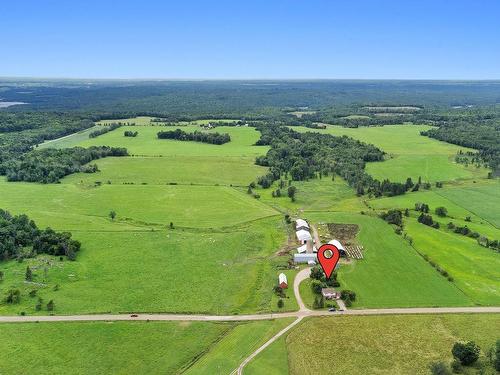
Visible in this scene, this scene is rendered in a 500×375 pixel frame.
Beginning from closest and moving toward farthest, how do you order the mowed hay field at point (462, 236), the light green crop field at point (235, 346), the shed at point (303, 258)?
the light green crop field at point (235, 346) < the mowed hay field at point (462, 236) < the shed at point (303, 258)

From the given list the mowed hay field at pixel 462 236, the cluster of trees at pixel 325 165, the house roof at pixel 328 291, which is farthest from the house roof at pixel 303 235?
the cluster of trees at pixel 325 165

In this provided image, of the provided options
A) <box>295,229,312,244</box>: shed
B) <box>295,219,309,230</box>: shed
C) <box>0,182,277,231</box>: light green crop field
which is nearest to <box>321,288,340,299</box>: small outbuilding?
<box>295,229,312,244</box>: shed

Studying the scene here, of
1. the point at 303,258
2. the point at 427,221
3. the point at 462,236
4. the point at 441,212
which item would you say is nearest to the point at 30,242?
the point at 303,258

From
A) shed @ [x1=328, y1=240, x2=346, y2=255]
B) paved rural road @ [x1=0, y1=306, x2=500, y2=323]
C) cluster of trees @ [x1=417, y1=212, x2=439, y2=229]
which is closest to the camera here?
paved rural road @ [x1=0, y1=306, x2=500, y2=323]

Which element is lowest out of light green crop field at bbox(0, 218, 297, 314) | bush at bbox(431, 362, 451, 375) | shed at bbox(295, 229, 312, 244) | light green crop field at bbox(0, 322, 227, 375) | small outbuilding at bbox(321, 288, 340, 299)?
light green crop field at bbox(0, 322, 227, 375)

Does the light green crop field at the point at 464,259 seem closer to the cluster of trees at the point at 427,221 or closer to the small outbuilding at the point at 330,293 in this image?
the cluster of trees at the point at 427,221

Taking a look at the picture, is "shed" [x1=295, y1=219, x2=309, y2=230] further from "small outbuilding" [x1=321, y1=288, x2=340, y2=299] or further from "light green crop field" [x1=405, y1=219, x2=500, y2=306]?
"small outbuilding" [x1=321, y1=288, x2=340, y2=299]

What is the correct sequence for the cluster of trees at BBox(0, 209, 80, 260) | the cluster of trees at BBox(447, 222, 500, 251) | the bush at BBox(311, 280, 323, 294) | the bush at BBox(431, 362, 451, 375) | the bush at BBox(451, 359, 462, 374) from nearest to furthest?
the bush at BBox(431, 362, 451, 375) → the bush at BBox(451, 359, 462, 374) → the bush at BBox(311, 280, 323, 294) → the cluster of trees at BBox(0, 209, 80, 260) → the cluster of trees at BBox(447, 222, 500, 251)
